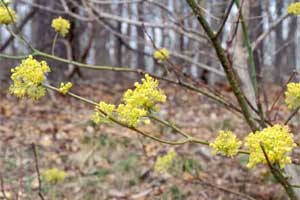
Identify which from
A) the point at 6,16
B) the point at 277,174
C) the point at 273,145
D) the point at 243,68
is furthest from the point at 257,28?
the point at 273,145

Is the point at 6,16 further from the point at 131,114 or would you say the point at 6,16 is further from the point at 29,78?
the point at 131,114

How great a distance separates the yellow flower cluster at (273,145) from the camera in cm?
106

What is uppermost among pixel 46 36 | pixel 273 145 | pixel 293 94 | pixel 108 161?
pixel 46 36

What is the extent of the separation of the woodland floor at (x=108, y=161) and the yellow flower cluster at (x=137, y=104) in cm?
183

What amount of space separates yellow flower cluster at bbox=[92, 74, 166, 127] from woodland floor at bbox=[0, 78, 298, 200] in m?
1.83

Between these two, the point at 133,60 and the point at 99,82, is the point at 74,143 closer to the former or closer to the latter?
the point at 99,82

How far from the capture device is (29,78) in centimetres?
134

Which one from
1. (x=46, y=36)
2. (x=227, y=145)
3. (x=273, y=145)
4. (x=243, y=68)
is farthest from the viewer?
(x=46, y=36)

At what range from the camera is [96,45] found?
1305 centimetres

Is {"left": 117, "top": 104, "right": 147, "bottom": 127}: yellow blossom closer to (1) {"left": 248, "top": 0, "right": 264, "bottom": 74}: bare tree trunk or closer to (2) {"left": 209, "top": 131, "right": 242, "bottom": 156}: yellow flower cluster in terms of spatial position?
(2) {"left": 209, "top": 131, "right": 242, "bottom": 156}: yellow flower cluster

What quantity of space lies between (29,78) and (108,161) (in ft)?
12.4

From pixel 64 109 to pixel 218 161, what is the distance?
2.92 metres

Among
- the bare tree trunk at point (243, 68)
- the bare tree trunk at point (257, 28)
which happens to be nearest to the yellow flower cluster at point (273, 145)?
the bare tree trunk at point (257, 28)

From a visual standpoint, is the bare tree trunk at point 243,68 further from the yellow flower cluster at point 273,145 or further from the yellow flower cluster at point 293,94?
the yellow flower cluster at point 273,145
